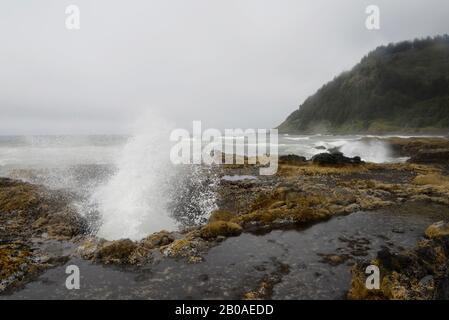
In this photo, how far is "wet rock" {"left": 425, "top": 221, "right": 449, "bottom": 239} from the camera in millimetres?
14844

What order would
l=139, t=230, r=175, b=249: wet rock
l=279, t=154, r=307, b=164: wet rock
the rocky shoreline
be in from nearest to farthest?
the rocky shoreline
l=139, t=230, r=175, b=249: wet rock
l=279, t=154, r=307, b=164: wet rock

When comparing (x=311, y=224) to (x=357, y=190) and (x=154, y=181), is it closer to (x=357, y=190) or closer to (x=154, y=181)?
(x=357, y=190)

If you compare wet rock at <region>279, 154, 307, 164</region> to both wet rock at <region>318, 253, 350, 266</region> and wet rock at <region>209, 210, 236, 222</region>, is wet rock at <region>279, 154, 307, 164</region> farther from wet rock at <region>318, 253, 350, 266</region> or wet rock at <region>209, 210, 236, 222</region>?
wet rock at <region>318, 253, 350, 266</region>

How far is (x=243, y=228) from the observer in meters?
18.2

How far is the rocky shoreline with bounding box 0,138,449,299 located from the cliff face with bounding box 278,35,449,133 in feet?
365

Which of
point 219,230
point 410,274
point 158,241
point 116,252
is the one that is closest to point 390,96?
point 219,230

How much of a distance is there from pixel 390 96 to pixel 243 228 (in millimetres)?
159215

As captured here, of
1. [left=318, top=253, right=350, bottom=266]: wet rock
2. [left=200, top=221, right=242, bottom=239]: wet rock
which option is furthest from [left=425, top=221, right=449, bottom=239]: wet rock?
[left=200, top=221, right=242, bottom=239]: wet rock

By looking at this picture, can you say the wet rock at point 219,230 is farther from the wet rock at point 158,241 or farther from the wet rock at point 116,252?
the wet rock at point 116,252

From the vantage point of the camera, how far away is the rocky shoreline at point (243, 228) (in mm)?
12141

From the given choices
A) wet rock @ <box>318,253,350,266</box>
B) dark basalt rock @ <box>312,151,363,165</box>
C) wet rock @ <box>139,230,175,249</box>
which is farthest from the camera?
dark basalt rock @ <box>312,151,363,165</box>

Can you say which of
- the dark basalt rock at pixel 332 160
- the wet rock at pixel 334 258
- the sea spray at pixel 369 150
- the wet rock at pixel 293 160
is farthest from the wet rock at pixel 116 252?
the sea spray at pixel 369 150

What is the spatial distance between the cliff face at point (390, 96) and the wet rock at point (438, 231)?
392ft
